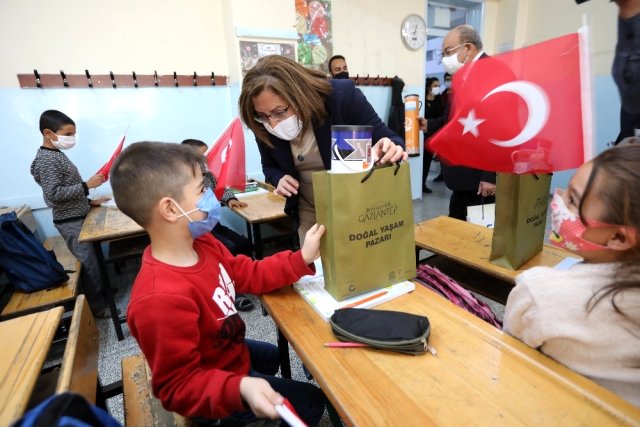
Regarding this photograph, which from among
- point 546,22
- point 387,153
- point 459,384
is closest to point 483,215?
point 387,153

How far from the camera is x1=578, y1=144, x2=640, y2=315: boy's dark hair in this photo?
62cm

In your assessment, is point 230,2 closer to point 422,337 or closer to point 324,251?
point 324,251

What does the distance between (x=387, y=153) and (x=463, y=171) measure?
148cm

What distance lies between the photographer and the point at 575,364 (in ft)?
2.21

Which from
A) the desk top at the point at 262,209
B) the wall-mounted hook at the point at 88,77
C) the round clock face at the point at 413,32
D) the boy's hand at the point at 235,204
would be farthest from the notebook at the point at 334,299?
the round clock face at the point at 413,32

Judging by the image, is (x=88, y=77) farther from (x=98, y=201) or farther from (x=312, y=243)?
(x=312, y=243)

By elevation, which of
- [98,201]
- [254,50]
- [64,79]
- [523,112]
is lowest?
[98,201]

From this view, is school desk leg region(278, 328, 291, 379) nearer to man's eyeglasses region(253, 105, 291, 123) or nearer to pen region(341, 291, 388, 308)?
pen region(341, 291, 388, 308)

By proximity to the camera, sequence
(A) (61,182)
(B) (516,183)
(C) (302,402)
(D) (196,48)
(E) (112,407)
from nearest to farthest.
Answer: (C) (302,402) < (B) (516,183) < (E) (112,407) < (A) (61,182) < (D) (196,48)

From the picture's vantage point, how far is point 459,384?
641 mm

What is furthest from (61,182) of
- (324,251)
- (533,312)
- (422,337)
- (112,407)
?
(533,312)

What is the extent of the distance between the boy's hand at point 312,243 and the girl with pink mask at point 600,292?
0.50 meters

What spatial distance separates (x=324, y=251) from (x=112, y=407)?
154 centimetres

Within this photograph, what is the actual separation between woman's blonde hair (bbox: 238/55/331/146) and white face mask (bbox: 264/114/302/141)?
2 cm
